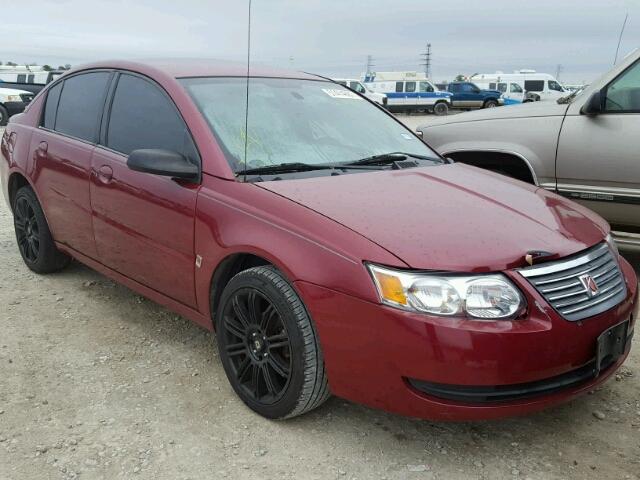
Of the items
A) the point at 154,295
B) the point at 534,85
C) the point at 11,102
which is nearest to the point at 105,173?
the point at 154,295

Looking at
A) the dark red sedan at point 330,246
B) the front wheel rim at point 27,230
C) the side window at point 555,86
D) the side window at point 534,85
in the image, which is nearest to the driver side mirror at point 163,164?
the dark red sedan at point 330,246

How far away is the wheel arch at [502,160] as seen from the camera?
488 cm

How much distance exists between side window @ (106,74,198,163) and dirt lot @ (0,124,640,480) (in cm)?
112

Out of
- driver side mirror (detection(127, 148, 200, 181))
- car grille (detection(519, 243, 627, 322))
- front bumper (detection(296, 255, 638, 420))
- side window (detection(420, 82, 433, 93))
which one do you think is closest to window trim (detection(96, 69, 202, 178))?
driver side mirror (detection(127, 148, 200, 181))

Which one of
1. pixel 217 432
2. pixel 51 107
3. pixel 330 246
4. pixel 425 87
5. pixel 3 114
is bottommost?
pixel 217 432

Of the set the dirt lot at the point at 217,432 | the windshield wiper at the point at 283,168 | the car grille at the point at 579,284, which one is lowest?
the dirt lot at the point at 217,432

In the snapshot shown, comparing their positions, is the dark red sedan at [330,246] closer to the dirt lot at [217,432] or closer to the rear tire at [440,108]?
the dirt lot at [217,432]

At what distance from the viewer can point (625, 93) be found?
4535 millimetres

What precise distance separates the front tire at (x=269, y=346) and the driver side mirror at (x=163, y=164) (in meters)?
0.55

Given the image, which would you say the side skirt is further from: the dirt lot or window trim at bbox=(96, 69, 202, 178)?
window trim at bbox=(96, 69, 202, 178)

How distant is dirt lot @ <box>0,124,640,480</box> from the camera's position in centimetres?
244

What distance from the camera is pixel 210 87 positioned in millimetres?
3314

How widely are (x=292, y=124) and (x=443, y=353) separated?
161cm

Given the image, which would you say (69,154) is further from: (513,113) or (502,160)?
(513,113)
